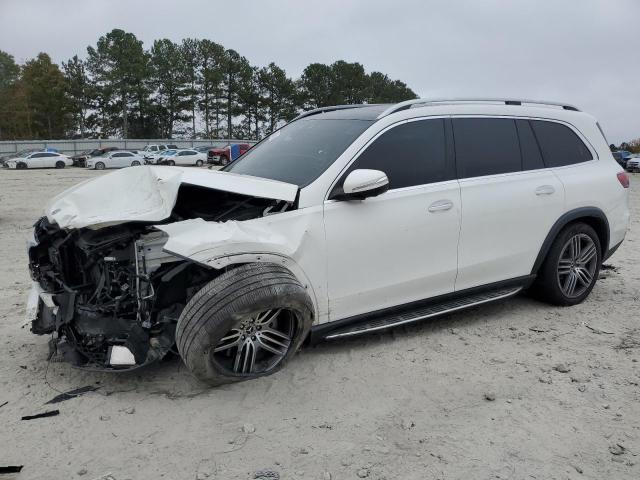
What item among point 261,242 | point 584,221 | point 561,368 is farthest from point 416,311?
point 584,221

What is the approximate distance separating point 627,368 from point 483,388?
3.72 feet

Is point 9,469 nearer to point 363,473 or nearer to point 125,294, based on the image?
point 125,294

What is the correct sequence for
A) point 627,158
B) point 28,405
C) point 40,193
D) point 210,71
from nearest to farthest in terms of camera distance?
point 28,405 → point 40,193 → point 627,158 → point 210,71

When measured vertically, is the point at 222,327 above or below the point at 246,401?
above

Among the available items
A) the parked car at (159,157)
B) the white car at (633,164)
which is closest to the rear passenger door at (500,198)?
the white car at (633,164)

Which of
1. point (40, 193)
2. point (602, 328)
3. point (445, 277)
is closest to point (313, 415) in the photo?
point (445, 277)

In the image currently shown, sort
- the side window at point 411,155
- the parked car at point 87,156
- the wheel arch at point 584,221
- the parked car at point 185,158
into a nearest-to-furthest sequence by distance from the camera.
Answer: the side window at point 411,155
the wheel arch at point 584,221
the parked car at point 87,156
the parked car at point 185,158

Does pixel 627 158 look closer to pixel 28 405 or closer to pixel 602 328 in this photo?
pixel 602 328

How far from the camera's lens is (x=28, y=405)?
3.36 m

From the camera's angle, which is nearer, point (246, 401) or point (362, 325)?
point (246, 401)

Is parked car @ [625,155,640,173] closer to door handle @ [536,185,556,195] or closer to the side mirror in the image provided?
door handle @ [536,185,556,195]

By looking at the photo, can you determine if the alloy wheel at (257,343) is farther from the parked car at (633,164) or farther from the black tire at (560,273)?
the parked car at (633,164)

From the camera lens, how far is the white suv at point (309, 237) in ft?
10.8

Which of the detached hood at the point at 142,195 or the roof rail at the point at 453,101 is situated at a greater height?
the roof rail at the point at 453,101
